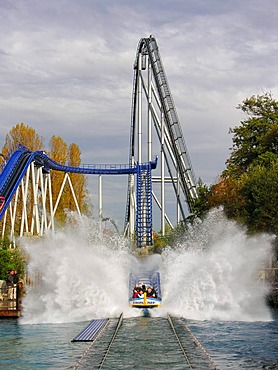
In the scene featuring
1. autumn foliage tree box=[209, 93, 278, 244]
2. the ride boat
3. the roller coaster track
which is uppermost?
autumn foliage tree box=[209, 93, 278, 244]

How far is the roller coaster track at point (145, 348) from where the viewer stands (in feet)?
54.2

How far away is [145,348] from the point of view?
1880 cm

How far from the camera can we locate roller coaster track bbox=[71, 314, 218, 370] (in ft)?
54.2

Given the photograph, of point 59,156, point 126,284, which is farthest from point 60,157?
point 126,284

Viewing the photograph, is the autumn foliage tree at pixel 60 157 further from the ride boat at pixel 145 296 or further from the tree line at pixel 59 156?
the ride boat at pixel 145 296

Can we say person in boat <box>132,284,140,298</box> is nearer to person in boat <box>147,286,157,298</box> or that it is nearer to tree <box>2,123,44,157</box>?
person in boat <box>147,286,157,298</box>

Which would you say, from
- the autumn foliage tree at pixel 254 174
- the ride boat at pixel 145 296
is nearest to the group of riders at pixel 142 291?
the ride boat at pixel 145 296

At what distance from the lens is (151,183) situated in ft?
188

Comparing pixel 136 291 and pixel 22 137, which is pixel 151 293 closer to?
pixel 136 291

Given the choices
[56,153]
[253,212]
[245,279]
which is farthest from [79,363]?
[56,153]

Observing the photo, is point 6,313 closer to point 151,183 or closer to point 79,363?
point 79,363

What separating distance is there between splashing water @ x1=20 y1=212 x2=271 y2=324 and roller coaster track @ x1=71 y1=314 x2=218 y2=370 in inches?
98.4

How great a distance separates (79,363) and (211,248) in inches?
514

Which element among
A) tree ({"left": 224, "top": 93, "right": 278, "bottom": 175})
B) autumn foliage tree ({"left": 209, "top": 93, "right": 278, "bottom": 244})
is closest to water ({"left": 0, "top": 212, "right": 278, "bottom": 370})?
autumn foliage tree ({"left": 209, "top": 93, "right": 278, "bottom": 244})
